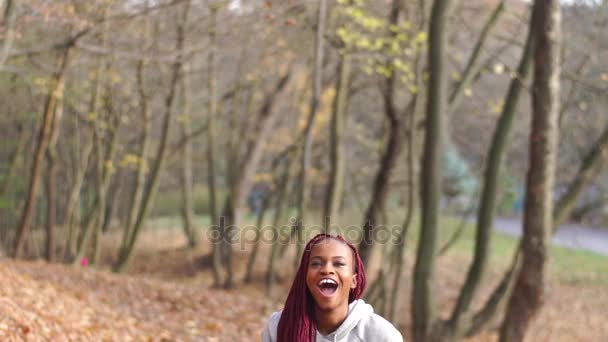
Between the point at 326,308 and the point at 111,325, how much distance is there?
172 inches

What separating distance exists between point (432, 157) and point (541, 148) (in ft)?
5.78

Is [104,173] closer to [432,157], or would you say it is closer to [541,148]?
[432,157]

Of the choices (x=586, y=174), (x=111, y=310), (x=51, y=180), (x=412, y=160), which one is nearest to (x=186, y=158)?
(x=51, y=180)

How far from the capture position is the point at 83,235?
14.7 m

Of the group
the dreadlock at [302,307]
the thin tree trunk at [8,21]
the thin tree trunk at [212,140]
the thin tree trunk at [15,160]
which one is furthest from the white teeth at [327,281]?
the thin tree trunk at [15,160]

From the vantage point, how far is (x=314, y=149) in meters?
19.1

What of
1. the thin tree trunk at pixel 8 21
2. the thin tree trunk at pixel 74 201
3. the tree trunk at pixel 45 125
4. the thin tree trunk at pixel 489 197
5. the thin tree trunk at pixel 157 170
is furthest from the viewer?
the thin tree trunk at pixel 74 201

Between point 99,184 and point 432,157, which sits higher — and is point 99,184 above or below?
below

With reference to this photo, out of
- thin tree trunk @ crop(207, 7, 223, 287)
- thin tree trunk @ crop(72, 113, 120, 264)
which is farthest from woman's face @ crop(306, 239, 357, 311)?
thin tree trunk @ crop(72, 113, 120, 264)

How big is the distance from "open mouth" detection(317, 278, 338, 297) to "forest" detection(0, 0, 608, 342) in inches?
114

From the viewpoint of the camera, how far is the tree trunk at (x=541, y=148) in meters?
5.71

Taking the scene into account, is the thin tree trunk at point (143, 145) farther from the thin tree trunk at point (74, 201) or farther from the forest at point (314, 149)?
the thin tree trunk at point (74, 201)

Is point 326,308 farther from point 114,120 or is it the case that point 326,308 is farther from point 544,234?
point 114,120

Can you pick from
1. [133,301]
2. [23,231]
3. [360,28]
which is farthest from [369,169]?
[133,301]
